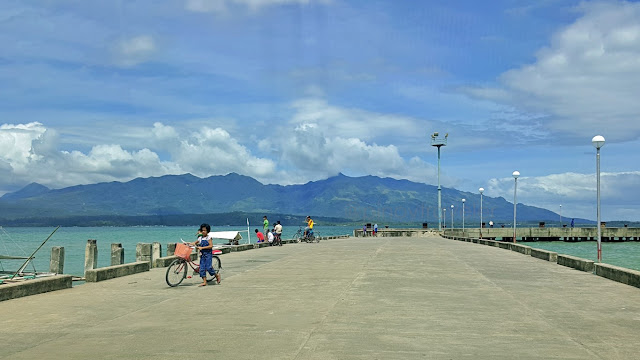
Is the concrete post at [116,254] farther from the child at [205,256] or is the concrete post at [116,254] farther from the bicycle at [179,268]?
the child at [205,256]

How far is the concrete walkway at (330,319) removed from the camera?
8961 millimetres

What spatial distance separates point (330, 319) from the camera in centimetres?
1152

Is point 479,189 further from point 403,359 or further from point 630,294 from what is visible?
point 403,359

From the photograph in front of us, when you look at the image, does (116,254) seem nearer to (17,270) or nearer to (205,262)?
(205,262)

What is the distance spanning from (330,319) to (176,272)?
7065 millimetres

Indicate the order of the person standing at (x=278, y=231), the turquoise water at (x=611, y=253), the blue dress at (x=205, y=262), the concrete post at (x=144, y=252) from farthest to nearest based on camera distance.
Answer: the turquoise water at (x=611, y=253)
the person standing at (x=278, y=231)
the concrete post at (x=144, y=252)
the blue dress at (x=205, y=262)

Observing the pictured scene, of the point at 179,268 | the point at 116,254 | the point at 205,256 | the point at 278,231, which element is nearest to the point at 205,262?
the point at 205,256

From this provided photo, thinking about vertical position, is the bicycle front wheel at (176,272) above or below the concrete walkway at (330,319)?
above

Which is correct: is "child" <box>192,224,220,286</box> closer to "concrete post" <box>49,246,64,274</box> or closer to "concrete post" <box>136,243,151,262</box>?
"concrete post" <box>136,243,151,262</box>

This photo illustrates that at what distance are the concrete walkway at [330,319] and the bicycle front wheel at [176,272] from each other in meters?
0.23

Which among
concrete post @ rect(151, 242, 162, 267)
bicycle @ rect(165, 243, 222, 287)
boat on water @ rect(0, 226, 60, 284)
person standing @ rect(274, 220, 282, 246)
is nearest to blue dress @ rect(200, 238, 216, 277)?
bicycle @ rect(165, 243, 222, 287)

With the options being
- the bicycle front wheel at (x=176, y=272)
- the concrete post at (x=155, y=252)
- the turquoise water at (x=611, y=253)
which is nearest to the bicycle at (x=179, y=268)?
the bicycle front wheel at (x=176, y=272)

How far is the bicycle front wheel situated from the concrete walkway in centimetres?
23

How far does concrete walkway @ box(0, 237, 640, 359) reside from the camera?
8961 mm
